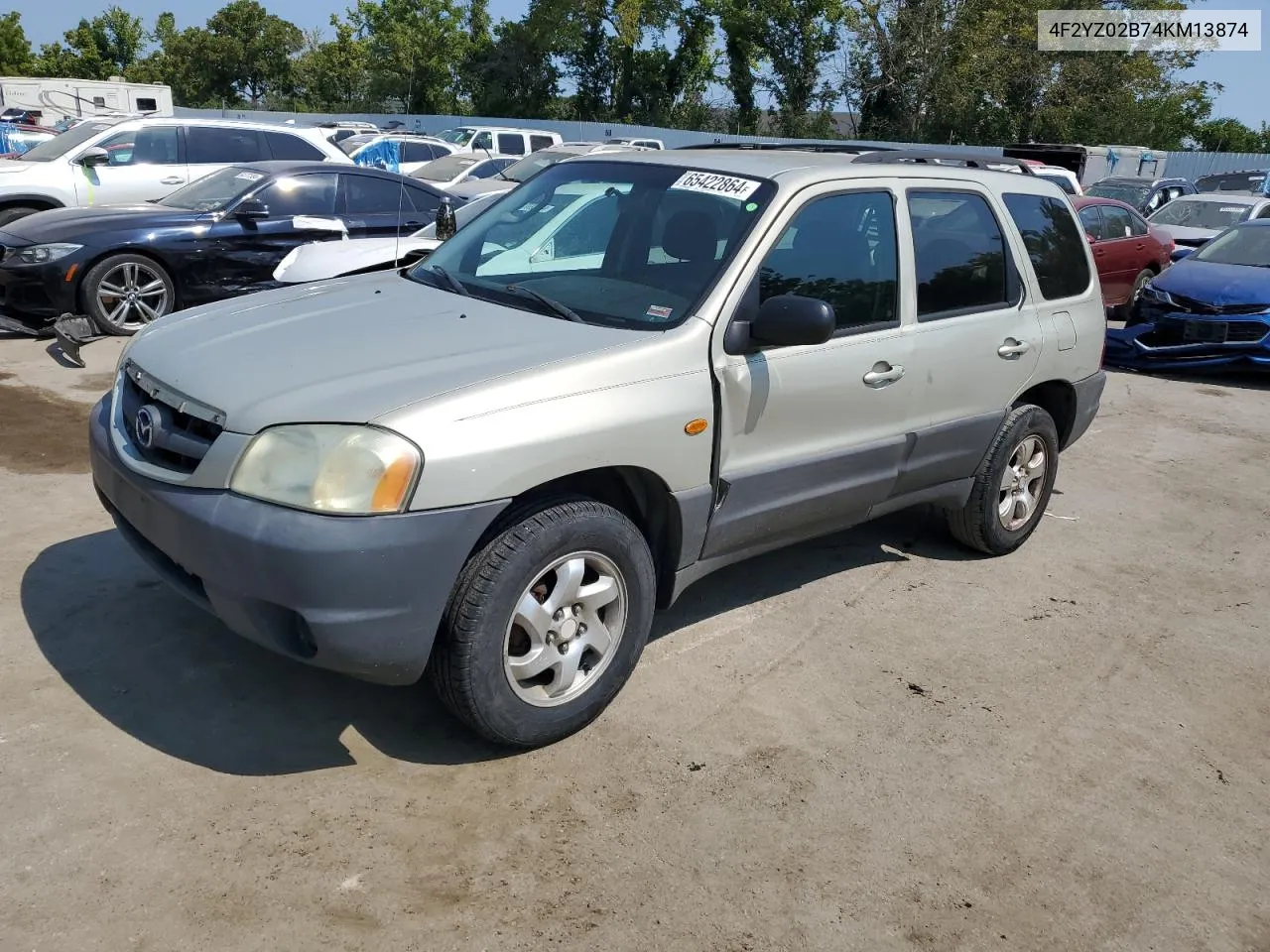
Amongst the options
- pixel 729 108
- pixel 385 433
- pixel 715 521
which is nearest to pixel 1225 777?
pixel 715 521

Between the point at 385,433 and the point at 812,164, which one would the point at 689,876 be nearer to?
the point at 385,433

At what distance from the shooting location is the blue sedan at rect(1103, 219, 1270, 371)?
33.1 ft

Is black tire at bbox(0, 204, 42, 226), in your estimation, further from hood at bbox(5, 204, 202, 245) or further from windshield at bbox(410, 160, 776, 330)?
windshield at bbox(410, 160, 776, 330)

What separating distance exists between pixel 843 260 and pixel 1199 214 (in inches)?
574

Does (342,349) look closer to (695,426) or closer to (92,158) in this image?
(695,426)

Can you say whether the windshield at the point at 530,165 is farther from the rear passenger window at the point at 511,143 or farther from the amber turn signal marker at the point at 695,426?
the rear passenger window at the point at 511,143

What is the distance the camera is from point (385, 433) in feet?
9.64

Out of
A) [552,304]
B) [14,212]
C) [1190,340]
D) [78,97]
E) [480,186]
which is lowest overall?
[1190,340]

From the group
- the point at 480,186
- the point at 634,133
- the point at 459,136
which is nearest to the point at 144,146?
the point at 480,186

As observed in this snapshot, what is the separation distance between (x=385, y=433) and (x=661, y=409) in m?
0.93

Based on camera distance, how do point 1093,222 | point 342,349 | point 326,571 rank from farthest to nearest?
point 1093,222 < point 342,349 < point 326,571

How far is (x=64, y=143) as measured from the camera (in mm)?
11781

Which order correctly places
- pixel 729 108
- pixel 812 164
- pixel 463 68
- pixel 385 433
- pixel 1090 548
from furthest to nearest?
pixel 463 68 → pixel 729 108 → pixel 1090 548 → pixel 812 164 → pixel 385 433

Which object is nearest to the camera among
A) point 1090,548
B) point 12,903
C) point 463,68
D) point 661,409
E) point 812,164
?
point 12,903
